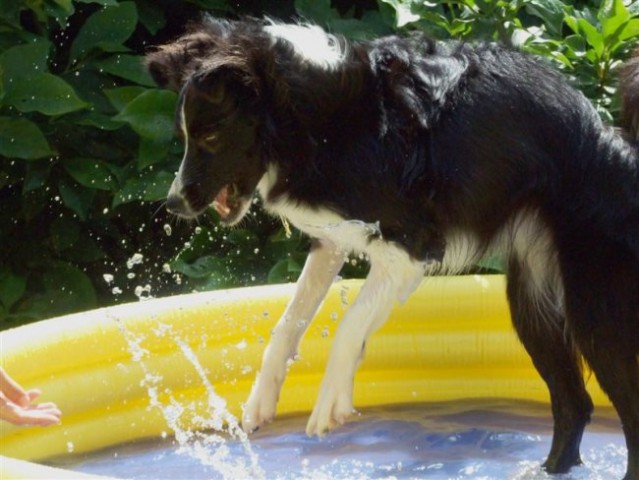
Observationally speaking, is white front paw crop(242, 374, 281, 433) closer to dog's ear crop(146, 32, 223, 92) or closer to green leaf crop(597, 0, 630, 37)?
dog's ear crop(146, 32, 223, 92)

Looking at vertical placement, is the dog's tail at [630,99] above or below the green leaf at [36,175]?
above

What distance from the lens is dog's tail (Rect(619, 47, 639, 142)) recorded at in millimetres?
3775

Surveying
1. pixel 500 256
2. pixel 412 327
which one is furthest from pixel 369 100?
pixel 412 327

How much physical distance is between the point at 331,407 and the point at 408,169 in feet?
2.07

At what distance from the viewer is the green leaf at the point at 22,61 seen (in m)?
5.18

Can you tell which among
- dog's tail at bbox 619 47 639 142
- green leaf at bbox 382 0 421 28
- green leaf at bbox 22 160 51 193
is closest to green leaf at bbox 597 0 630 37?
green leaf at bbox 382 0 421 28

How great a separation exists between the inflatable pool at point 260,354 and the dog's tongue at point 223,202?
76cm

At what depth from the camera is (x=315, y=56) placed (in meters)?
Result: 3.61

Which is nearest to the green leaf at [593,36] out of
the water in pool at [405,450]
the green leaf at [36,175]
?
the water in pool at [405,450]

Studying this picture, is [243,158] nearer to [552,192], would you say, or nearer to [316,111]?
[316,111]

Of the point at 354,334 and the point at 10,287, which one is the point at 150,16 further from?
the point at 354,334

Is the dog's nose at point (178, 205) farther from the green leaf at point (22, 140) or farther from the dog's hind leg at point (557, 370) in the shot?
the green leaf at point (22, 140)

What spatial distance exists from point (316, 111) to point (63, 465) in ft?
4.36

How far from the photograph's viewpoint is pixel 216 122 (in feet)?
11.5
